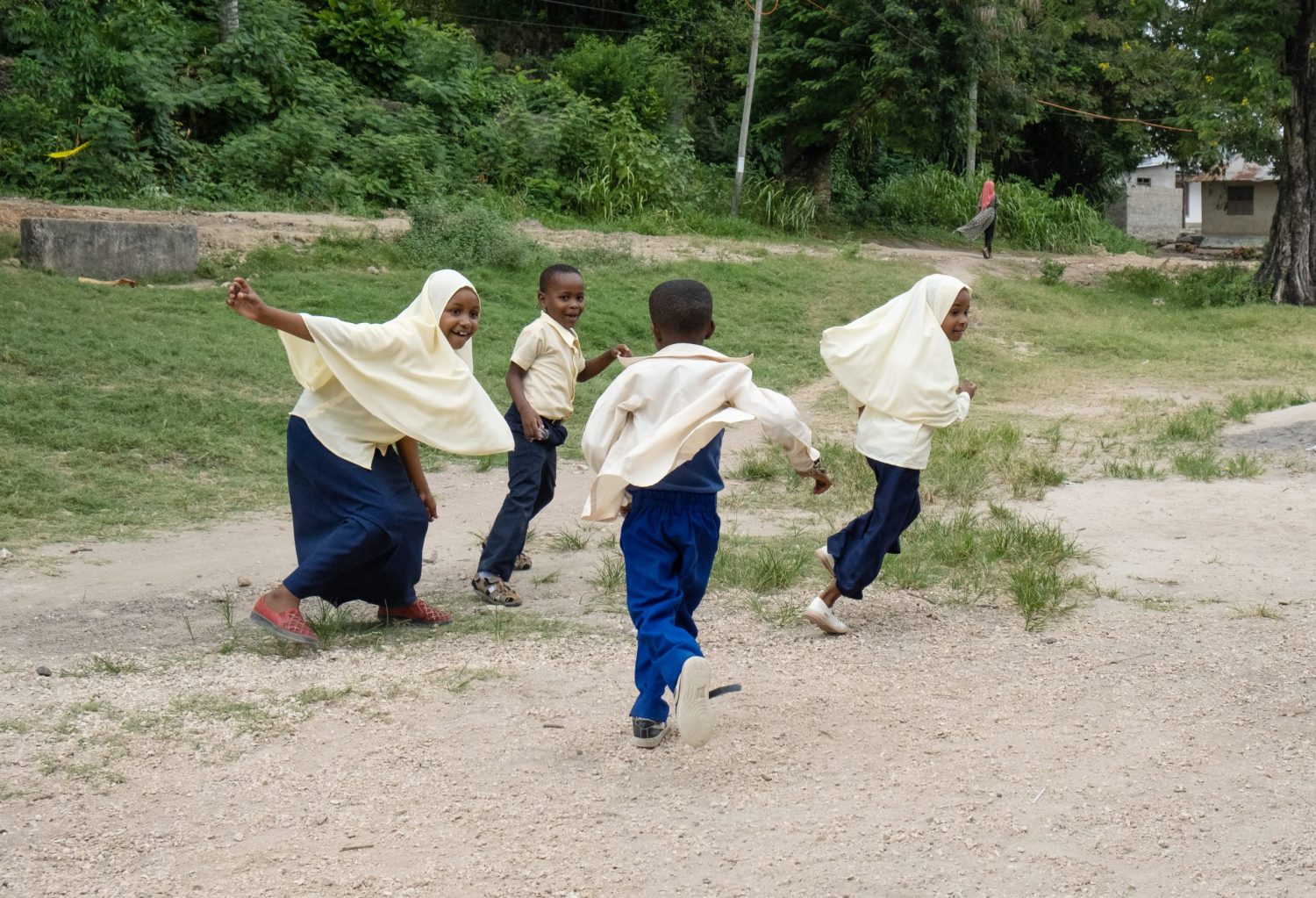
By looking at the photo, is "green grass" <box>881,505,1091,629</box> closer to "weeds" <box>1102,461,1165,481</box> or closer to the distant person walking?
"weeds" <box>1102,461,1165,481</box>

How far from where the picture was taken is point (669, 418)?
12.7 feet

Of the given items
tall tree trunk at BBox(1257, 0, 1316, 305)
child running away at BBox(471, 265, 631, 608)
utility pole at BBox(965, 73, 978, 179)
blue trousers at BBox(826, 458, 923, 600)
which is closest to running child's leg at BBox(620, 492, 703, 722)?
blue trousers at BBox(826, 458, 923, 600)

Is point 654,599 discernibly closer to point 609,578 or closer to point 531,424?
point 531,424

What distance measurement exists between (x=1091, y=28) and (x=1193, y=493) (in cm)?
2125

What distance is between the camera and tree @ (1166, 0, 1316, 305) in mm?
15977

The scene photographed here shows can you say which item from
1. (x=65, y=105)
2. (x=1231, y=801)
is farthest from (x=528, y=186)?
(x=1231, y=801)

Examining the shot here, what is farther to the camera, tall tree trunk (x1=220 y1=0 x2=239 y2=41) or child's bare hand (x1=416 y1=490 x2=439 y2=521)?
tall tree trunk (x1=220 y1=0 x2=239 y2=41)

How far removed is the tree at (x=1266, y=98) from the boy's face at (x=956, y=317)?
12430mm

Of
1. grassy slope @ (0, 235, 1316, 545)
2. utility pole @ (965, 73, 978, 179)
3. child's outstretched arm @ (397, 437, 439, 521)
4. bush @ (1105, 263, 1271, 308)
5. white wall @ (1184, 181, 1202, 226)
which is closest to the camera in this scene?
child's outstretched arm @ (397, 437, 439, 521)

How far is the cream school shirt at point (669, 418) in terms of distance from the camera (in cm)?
380

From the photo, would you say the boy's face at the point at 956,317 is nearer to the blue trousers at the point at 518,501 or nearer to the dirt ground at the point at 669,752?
the dirt ground at the point at 669,752

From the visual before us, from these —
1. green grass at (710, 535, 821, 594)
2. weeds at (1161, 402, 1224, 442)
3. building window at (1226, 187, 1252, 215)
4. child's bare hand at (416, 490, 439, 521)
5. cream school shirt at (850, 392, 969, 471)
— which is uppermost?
building window at (1226, 187, 1252, 215)

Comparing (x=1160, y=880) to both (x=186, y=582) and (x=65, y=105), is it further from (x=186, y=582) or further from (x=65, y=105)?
(x=65, y=105)

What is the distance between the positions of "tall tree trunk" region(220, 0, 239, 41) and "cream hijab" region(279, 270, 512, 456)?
15.5 metres
